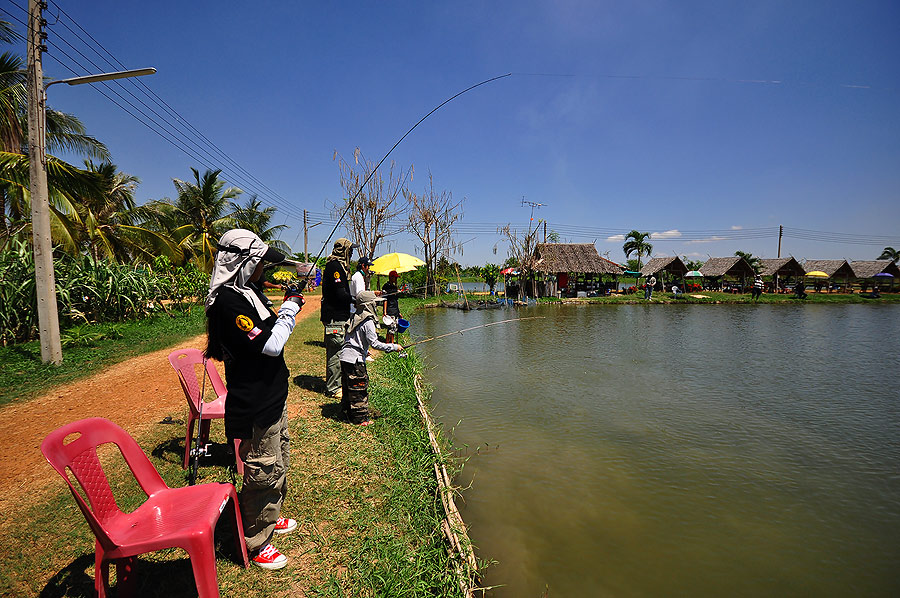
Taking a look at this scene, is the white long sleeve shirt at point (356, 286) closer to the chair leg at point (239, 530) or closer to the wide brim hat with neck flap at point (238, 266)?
the wide brim hat with neck flap at point (238, 266)

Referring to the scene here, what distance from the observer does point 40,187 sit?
668cm

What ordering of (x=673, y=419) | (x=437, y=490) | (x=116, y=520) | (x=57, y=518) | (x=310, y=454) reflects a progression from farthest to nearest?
(x=673, y=419), (x=310, y=454), (x=437, y=490), (x=57, y=518), (x=116, y=520)

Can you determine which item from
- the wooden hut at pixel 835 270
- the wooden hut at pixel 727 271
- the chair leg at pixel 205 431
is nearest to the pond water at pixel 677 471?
the chair leg at pixel 205 431

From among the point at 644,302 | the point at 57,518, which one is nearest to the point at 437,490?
the point at 57,518

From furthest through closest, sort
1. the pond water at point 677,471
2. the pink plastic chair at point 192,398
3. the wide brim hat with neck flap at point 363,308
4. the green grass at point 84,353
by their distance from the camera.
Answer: the green grass at point 84,353, the wide brim hat with neck flap at point 363,308, the pink plastic chair at point 192,398, the pond water at point 677,471

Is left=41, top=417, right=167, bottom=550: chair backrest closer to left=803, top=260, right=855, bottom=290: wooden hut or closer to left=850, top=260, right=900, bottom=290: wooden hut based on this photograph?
left=803, top=260, right=855, bottom=290: wooden hut

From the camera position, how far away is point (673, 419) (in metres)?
6.26

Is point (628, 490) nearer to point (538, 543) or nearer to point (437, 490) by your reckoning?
point (538, 543)

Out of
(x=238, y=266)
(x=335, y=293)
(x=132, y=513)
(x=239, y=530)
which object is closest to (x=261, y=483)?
(x=239, y=530)

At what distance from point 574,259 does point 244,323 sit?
30209 mm

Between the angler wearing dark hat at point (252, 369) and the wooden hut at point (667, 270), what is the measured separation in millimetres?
36654

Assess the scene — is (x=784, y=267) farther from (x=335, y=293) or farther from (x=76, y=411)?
(x=76, y=411)

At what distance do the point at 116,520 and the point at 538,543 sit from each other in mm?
3038

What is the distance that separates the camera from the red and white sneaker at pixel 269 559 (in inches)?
101
